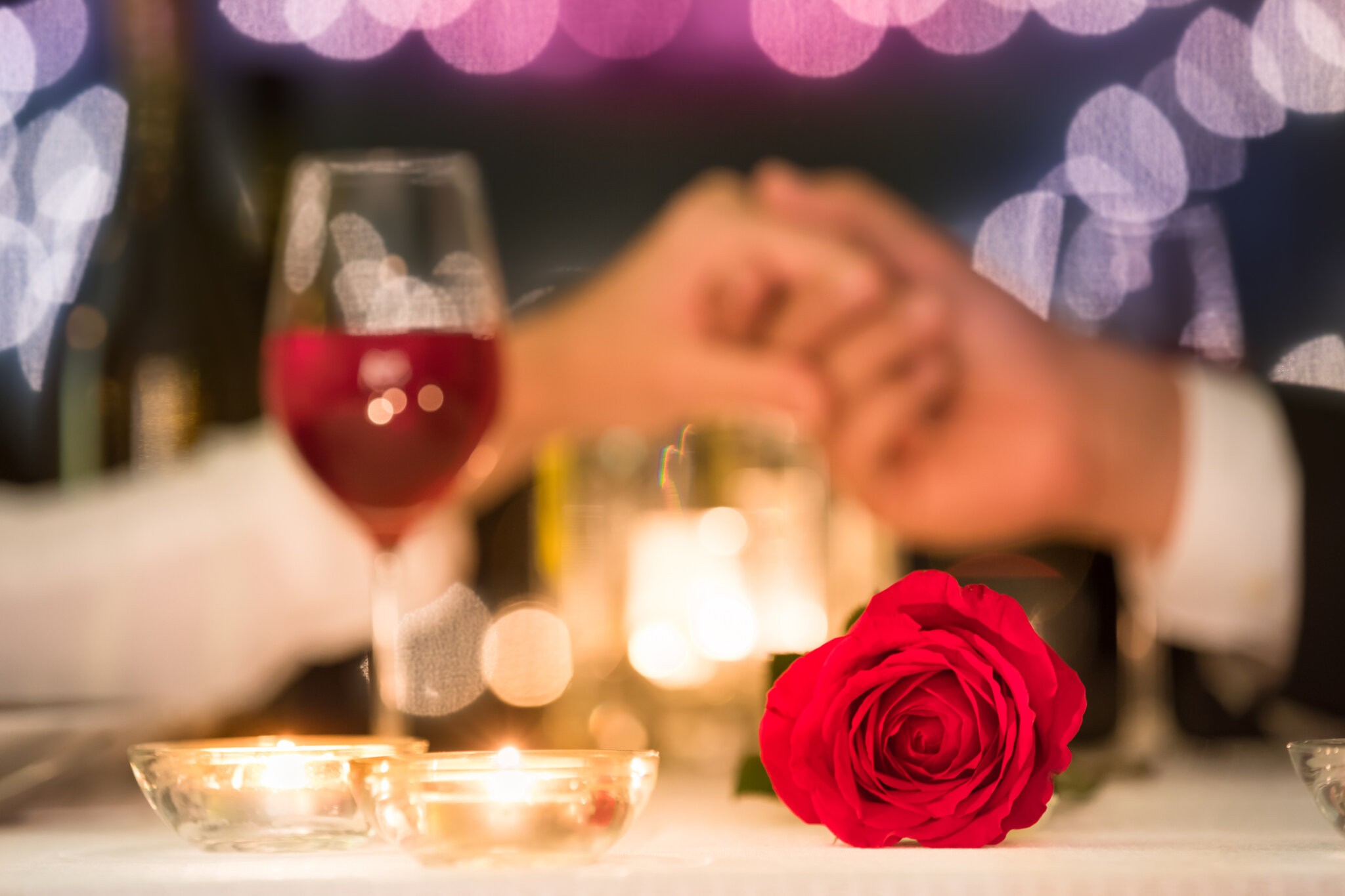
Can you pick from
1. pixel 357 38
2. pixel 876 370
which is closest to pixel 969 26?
pixel 357 38

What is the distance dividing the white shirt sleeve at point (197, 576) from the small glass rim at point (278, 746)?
0.72 m

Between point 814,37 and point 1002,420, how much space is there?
845mm

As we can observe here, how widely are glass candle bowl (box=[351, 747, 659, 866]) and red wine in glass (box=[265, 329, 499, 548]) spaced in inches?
10.0

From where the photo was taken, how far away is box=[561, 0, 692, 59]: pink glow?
1.71 metres

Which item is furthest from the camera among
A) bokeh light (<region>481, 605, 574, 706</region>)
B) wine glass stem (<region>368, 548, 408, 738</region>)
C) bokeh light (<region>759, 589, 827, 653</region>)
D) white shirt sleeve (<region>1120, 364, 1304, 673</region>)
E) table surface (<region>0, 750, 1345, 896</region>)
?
bokeh light (<region>481, 605, 574, 706</region>)

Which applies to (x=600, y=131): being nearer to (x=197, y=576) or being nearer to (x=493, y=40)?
(x=493, y=40)

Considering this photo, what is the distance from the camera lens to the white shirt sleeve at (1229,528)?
3.30 ft

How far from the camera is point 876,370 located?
0.91 meters

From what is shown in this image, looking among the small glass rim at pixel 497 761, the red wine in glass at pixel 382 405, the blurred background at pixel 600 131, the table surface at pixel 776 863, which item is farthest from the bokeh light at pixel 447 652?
the small glass rim at pixel 497 761

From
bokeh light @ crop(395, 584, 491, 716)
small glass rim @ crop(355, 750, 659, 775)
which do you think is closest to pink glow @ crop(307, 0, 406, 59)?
bokeh light @ crop(395, 584, 491, 716)

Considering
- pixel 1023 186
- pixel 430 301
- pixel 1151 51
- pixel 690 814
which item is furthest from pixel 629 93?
pixel 690 814

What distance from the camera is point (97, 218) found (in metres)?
1.81

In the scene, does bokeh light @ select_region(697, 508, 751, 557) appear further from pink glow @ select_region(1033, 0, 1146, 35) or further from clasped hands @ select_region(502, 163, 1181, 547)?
pink glow @ select_region(1033, 0, 1146, 35)

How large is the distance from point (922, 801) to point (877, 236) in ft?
2.42
